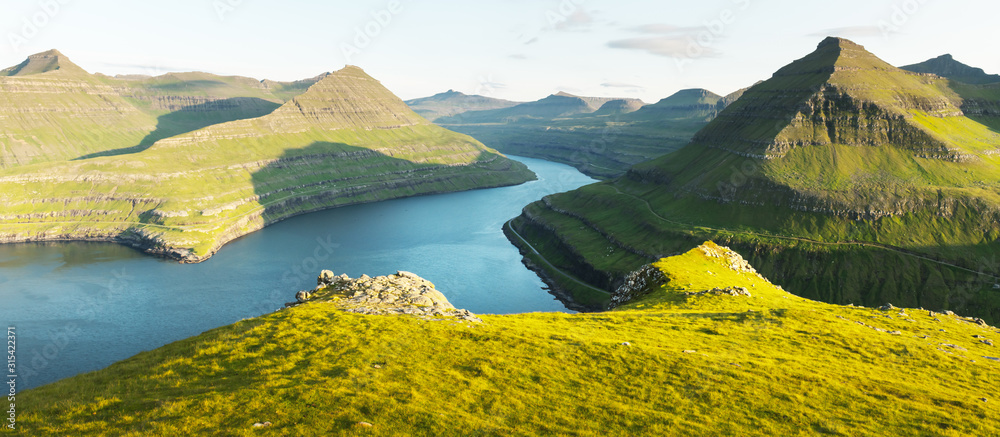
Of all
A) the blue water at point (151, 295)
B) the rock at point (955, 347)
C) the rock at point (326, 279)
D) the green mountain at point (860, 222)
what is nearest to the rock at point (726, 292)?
the rock at point (955, 347)

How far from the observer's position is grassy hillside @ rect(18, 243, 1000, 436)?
35031 millimetres

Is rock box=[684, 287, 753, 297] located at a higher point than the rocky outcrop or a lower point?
lower

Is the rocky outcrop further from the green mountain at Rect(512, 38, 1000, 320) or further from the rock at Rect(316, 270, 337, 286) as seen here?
the green mountain at Rect(512, 38, 1000, 320)

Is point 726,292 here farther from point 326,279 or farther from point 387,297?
point 326,279

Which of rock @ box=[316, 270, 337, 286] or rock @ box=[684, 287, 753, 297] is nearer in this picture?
rock @ box=[316, 270, 337, 286]

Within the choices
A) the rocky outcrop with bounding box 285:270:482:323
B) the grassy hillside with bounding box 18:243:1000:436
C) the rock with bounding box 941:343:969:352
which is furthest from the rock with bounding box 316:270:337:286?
the rock with bounding box 941:343:969:352

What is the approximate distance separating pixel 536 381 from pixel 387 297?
35636 mm

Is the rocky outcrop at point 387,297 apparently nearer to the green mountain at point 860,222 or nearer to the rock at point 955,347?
the rock at point 955,347

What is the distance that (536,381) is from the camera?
138ft

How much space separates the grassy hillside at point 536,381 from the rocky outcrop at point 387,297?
430 centimetres

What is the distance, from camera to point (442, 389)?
40.3 m

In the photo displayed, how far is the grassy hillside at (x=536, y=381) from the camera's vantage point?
35.0 m

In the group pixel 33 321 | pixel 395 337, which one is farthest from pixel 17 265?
pixel 395 337

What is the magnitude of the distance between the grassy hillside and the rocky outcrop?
430 centimetres
